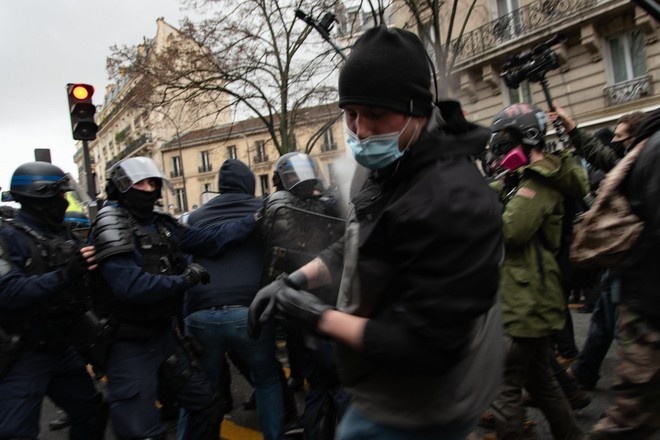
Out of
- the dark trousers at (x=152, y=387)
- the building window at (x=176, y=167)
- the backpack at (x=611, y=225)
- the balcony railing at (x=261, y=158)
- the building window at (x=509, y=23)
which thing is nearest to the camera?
the backpack at (x=611, y=225)

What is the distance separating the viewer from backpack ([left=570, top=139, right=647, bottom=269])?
2.25 m

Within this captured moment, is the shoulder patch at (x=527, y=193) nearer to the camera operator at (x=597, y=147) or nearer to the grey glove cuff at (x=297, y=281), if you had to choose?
the camera operator at (x=597, y=147)

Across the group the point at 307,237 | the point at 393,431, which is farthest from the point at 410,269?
the point at 307,237

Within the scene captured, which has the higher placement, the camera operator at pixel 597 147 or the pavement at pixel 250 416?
the camera operator at pixel 597 147

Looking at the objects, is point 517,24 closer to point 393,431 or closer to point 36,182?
point 36,182

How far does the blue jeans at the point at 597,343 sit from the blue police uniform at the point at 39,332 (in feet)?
10.7

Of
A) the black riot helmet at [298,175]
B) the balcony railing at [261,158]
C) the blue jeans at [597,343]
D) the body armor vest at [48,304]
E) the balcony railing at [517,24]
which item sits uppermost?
the balcony railing at [261,158]

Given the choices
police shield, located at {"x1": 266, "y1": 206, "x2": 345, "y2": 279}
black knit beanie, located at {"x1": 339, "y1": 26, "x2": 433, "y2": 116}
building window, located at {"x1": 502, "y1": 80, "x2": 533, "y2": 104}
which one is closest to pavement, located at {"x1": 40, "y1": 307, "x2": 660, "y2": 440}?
police shield, located at {"x1": 266, "y1": 206, "x2": 345, "y2": 279}

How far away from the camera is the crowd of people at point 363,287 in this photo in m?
1.38

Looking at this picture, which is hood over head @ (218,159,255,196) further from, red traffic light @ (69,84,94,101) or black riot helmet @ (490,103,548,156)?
red traffic light @ (69,84,94,101)

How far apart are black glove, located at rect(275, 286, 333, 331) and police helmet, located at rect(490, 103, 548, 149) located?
1.99 m

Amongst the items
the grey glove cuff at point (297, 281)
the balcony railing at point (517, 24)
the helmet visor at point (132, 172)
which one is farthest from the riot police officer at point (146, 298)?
the balcony railing at point (517, 24)

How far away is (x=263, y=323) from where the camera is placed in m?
1.66

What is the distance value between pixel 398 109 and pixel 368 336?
616 millimetres
